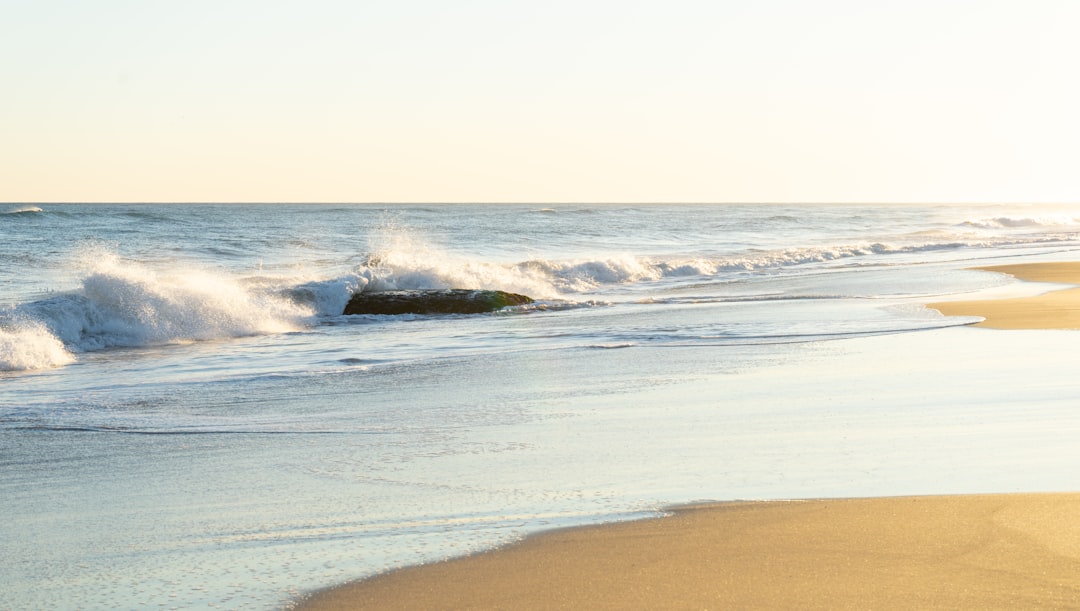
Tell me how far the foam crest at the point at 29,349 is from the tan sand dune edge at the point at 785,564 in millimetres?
8056

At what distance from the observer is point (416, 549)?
404 cm

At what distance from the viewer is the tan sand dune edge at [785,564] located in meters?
3.44

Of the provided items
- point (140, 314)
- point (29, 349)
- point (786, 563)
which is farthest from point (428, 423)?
point (140, 314)

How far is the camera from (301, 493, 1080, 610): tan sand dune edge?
3438 millimetres

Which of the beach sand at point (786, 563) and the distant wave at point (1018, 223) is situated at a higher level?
the distant wave at point (1018, 223)

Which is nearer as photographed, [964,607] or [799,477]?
[964,607]

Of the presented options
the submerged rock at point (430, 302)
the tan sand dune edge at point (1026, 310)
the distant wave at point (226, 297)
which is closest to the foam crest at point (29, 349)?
the distant wave at point (226, 297)

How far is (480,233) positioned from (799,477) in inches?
1687

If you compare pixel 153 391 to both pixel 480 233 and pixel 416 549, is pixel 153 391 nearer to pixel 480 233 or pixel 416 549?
pixel 416 549

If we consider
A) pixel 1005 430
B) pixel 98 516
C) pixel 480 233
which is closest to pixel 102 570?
pixel 98 516

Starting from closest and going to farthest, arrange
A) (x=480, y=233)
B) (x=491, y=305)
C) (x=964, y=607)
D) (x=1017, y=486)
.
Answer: (x=964, y=607) < (x=1017, y=486) < (x=491, y=305) < (x=480, y=233)

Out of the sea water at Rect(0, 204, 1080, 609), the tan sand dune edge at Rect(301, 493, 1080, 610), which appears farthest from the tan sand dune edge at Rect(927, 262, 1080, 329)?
the tan sand dune edge at Rect(301, 493, 1080, 610)

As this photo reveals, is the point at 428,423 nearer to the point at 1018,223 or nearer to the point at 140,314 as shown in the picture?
the point at 140,314

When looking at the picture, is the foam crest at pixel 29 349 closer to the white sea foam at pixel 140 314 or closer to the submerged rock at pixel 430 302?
the white sea foam at pixel 140 314
